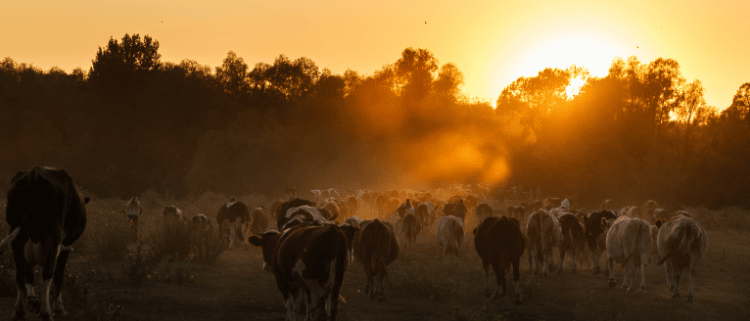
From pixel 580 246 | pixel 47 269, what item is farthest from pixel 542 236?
pixel 47 269

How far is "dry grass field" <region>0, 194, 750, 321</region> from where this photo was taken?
9.63m

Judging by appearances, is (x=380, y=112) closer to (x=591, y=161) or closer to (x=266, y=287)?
(x=591, y=161)

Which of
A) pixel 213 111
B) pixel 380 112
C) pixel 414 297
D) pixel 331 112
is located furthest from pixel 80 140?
pixel 414 297

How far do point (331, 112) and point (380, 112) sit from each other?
21.7ft

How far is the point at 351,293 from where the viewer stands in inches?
486

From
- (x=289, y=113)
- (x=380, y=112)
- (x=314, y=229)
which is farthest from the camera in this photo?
(x=380, y=112)

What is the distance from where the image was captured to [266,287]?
12.3m

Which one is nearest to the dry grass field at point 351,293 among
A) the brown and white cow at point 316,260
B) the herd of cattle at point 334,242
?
the herd of cattle at point 334,242

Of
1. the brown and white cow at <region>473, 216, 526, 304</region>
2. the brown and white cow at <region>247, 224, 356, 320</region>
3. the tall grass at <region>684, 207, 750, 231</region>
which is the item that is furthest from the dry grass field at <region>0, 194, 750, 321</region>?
the tall grass at <region>684, 207, 750, 231</region>

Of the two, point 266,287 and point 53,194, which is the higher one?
point 53,194

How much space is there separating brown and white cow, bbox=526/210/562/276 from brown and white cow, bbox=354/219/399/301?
15.9ft

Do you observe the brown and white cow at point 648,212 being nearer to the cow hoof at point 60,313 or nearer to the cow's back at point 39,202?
the cow hoof at point 60,313

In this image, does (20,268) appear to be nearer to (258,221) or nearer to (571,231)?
(571,231)

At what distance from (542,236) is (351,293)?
5961 millimetres
